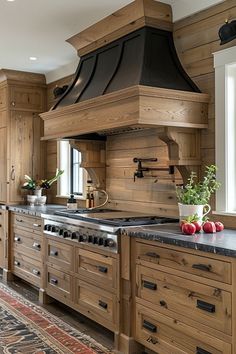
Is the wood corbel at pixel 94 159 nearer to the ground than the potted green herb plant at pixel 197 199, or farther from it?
farther from it

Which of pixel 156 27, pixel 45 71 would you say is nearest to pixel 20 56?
pixel 45 71

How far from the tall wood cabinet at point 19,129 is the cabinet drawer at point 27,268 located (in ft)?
2.96

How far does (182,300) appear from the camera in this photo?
2.62 metres

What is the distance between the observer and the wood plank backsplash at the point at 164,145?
3.33 m

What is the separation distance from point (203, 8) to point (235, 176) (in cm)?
135

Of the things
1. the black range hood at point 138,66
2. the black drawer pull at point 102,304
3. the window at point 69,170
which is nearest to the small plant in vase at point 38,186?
the window at point 69,170

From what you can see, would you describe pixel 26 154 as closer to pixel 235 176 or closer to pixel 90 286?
pixel 90 286

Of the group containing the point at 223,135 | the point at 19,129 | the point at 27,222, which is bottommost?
the point at 27,222

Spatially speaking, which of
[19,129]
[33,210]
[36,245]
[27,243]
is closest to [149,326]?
[36,245]

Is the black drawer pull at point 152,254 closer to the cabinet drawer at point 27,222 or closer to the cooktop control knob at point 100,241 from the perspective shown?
the cooktop control knob at point 100,241

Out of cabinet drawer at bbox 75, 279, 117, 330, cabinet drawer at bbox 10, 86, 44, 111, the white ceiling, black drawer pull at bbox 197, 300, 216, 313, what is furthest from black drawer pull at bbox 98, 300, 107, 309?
cabinet drawer at bbox 10, 86, 44, 111

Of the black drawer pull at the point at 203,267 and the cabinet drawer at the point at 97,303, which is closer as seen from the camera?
the black drawer pull at the point at 203,267

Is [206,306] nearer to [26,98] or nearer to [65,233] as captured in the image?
[65,233]

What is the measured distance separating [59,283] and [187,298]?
1829 mm
